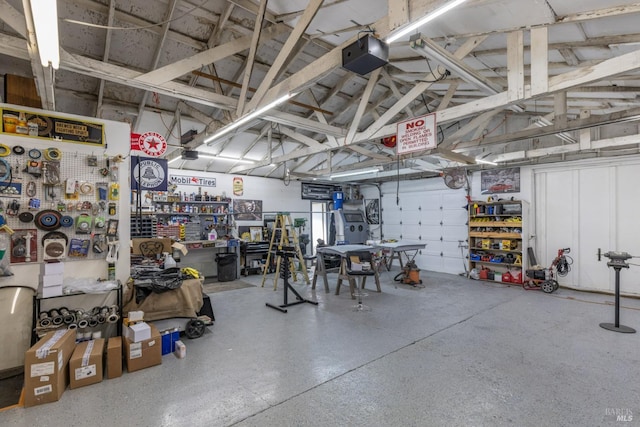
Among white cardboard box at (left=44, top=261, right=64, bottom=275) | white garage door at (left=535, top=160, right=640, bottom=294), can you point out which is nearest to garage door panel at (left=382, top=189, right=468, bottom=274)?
white garage door at (left=535, top=160, right=640, bottom=294)

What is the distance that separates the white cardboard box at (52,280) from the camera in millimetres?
3143

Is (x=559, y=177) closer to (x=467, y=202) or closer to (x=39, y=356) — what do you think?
(x=467, y=202)

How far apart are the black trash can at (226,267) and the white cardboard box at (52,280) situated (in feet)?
15.1

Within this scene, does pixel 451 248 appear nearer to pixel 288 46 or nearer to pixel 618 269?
pixel 618 269

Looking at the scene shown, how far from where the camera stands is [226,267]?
784cm

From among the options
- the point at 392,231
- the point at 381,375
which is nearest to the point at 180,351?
the point at 381,375

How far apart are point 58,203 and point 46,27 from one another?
2010 mm

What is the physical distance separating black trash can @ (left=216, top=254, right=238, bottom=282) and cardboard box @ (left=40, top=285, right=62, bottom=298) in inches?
182

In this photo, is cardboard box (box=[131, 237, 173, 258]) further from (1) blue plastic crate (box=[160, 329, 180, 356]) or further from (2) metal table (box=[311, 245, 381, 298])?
(2) metal table (box=[311, 245, 381, 298])

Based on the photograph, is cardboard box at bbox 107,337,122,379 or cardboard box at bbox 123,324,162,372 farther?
cardboard box at bbox 123,324,162,372

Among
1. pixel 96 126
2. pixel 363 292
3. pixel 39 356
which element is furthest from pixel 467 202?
pixel 39 356

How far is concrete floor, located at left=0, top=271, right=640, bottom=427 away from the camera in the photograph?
246cm

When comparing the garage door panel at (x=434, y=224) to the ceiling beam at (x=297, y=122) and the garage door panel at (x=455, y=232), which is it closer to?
the garage door panel at (x=455, y=232)

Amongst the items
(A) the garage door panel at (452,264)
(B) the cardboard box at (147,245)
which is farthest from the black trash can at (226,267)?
(A) the garage door panel at (452,264)
